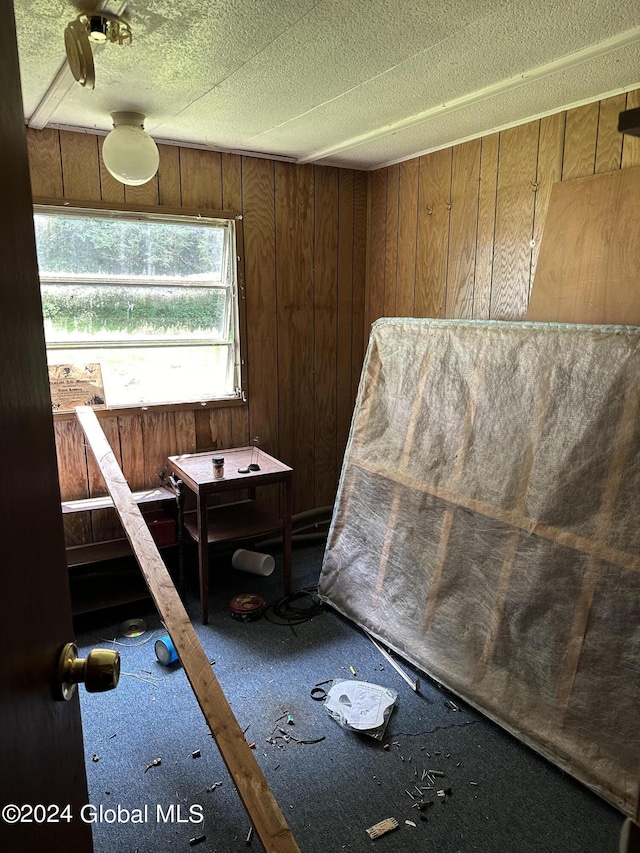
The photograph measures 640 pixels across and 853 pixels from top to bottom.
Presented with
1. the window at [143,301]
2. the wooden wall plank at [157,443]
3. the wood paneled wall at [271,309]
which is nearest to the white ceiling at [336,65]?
the wood paneled wall at [271,309]

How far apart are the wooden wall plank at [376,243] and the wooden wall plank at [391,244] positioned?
3 centimetres

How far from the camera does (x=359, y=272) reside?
3.79m

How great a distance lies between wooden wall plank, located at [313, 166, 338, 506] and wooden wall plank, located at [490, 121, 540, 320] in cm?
116

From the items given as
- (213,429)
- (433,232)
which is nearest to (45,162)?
(213,429)

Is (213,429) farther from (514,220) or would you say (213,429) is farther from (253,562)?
(514,220)

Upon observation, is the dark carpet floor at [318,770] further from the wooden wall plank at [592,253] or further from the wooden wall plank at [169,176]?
the wooden wall plank at [169,176]

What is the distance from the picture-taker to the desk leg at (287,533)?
120 inches

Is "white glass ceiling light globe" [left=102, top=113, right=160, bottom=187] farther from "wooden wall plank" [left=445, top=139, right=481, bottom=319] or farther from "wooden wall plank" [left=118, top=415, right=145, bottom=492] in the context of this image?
"wooden wall plank" [left=445, top=139, right=481, bottom=319]

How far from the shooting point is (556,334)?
2195 millimetres

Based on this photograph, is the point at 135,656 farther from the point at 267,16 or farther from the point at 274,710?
the point at 267,16

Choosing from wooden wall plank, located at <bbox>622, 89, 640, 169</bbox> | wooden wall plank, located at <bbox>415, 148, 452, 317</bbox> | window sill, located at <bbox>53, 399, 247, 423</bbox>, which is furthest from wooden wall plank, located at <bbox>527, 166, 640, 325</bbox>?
window sill, located at <bbox>53, 399, 247, 423</bbox>

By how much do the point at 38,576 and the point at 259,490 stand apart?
292 cm

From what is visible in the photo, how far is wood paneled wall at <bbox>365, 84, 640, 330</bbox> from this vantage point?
2.42 meters

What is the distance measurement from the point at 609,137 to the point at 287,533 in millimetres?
2345
